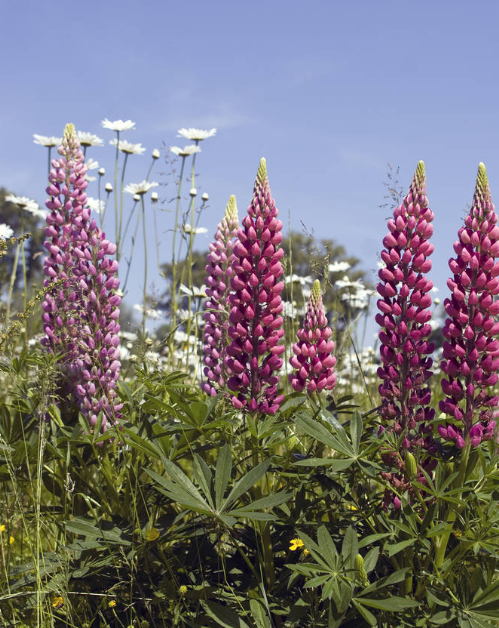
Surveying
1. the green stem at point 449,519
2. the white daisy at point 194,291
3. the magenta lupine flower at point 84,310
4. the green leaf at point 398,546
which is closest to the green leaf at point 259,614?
the green leaf at point 398,546

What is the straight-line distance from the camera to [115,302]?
3510mm

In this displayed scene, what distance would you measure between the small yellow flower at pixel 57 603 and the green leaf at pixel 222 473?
105 centimetres

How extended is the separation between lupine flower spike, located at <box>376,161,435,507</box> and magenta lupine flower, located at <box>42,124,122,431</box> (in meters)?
1.37

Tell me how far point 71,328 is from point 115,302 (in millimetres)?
350

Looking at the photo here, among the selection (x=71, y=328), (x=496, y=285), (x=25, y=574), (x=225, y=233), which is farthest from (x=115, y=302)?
(x=496, y=285)

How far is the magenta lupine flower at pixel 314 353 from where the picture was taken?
3045 mm

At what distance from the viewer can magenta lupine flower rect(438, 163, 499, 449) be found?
106 inches

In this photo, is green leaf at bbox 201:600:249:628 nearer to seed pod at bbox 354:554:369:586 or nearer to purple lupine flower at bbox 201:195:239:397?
seed pod at bbox 354:554:369:586

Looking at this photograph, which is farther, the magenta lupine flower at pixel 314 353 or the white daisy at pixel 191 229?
the white daisy at pixel 191 229

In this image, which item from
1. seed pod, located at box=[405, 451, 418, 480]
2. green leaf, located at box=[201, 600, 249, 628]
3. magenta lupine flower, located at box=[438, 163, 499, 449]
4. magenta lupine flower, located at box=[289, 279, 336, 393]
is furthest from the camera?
magenta lupine flower, located at box=[289, 279, 336, 393]

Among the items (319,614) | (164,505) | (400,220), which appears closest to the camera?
(319,614)

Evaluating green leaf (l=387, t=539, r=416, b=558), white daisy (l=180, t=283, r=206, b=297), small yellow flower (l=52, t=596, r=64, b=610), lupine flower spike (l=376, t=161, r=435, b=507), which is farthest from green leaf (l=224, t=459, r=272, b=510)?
white daisy (l=180, t=283, r=206, b=297)

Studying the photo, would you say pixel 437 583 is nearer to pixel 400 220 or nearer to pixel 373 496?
pixel 373 496

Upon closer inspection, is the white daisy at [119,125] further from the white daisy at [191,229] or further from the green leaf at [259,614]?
the green leaf at [259,614]
